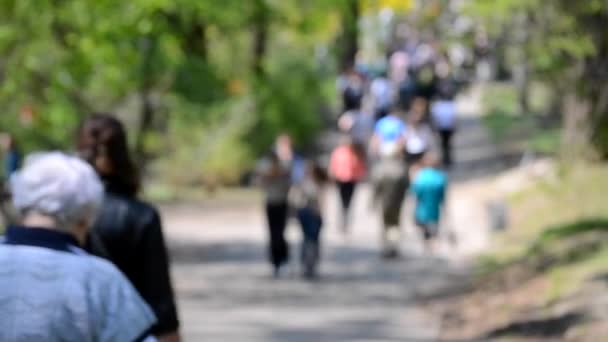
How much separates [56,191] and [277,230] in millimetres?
12760

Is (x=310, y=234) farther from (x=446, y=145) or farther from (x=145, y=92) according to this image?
(x=446, y=145)

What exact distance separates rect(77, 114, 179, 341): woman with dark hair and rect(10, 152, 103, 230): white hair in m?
1.38

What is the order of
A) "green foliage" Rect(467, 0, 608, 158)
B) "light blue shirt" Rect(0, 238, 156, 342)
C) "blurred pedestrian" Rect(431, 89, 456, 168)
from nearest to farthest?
"light blue shirt" Rect(0, 238, 156, 342)
"green foliage" Rect(467, 0, 608, 158)
"blurred pedestrian" Rect(431, 89, 456, 168)

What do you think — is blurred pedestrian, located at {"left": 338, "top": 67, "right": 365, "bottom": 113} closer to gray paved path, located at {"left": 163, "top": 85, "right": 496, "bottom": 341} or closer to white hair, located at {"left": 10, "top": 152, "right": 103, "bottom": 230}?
gray paved path, located at {"left": 163, "top": 85, "right": 496, "bottom": 341}

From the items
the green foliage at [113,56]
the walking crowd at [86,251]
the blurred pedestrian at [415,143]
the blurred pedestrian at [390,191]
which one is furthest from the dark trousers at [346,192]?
the walking crowd at [86,251]

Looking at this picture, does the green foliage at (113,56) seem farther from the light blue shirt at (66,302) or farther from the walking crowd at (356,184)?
the light blue shirt at (66,302)

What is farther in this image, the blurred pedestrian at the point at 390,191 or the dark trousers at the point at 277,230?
the blurred pedestrian at the point at 390,191

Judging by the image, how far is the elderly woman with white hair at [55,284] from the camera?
3717 mm

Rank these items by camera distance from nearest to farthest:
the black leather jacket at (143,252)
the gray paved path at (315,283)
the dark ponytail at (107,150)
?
the black leather jacket at (143,252) → the dark ponytail at (107,150) → the gray paved path at (315,283)

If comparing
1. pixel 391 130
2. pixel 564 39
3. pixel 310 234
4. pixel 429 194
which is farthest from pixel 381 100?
pixel 310 234

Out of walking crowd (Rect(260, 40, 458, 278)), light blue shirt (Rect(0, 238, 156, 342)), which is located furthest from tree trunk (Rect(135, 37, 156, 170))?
light blue shirt (Rect(0, 238, 156, 342))

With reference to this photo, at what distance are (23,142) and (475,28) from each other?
6204 mm

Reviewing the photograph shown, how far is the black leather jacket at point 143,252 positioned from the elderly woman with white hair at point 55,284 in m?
1.54

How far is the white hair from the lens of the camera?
3.96m
